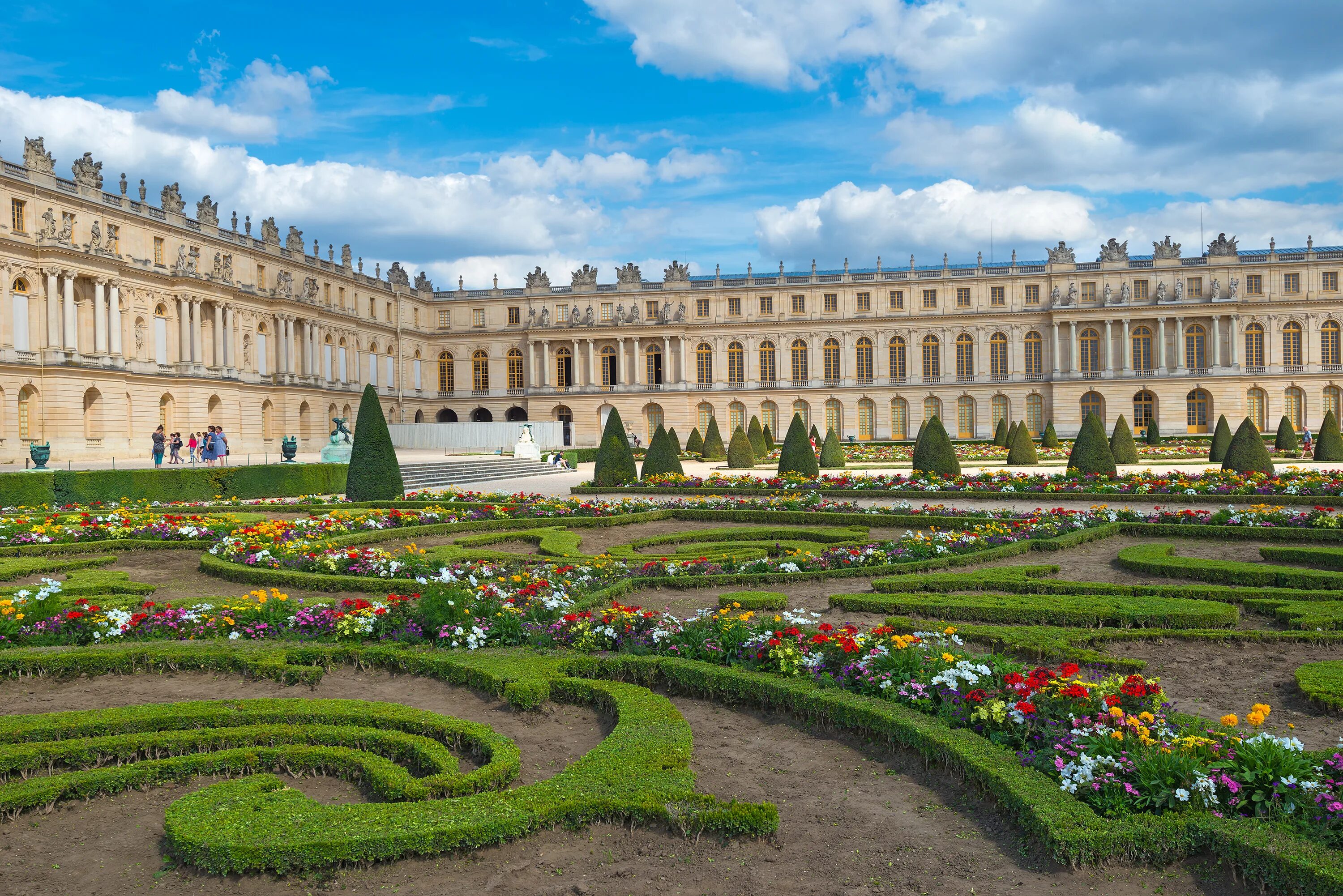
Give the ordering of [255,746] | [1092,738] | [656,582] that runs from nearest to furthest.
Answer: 1. [1092,738]
2. [255,746]
3. [656,582]

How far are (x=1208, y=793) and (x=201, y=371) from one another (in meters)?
46.5

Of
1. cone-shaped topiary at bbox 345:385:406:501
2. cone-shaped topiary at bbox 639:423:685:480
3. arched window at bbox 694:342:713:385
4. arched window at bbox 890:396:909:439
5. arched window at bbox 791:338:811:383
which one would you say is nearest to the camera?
cone-shaped topiary at bbox 345:385:406:501

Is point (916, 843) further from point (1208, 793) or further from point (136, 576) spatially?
point (136, 576)

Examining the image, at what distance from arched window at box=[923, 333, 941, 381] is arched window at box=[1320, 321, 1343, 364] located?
821 inches

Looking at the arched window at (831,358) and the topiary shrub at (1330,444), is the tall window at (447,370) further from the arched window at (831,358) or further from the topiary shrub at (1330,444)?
the topiary shrub at (1330,444)

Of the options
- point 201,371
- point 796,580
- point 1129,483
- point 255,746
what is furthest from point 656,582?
point 201,371

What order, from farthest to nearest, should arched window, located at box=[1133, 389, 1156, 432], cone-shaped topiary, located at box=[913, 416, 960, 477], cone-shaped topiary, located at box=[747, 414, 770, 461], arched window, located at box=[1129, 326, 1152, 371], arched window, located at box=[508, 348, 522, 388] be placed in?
arched window, located at box=[508, 348, 522, 388] < arched window, located at box=[1129, 326, 1152, 371] < arched window, located at box=[1133, 389, 1156, 432] < cone-shaped topiary, located at box=[747, 414, 770, 461] < cone-shaped topiary, located at box=[913, 416, 960, 477]

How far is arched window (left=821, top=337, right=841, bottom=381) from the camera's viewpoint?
60.3 metres

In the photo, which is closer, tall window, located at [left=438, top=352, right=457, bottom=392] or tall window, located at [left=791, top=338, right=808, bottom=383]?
tall window, located at [left=791, top=338, right=808, bottom=383]

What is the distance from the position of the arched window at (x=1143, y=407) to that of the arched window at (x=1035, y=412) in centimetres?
496

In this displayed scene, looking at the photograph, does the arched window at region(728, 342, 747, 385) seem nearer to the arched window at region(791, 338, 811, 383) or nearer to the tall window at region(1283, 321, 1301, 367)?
the arched window at region(791, 338, 811, 383)

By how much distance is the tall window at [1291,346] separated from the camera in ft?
181

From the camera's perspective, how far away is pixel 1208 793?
171 inches

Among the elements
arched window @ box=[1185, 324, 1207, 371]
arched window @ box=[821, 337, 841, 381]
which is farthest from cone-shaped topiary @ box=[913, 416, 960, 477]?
arched window @ box=[1185, 324, 1207, 371]
